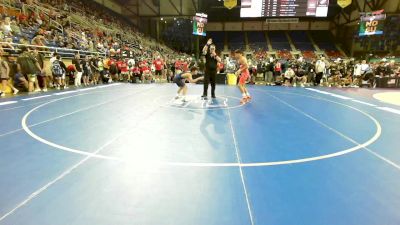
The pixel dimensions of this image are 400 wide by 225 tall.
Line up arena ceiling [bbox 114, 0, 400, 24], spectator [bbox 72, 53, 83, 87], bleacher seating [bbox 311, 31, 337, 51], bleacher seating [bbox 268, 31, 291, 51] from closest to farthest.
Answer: spectator [bbox 72, 53, 83, 87] → arena ceiling [bbox 114, 0, 400, 24] → bleacher seating [bbox 311, 31, 337, 51] → bleacher seating [bbox 268, 31, 291, 51]

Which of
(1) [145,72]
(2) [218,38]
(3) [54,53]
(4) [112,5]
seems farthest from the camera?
(2) [218,38]

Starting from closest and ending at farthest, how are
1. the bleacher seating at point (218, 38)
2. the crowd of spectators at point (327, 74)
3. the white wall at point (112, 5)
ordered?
the crowd of spectators at point (327, 74) → the white wall at point (112, 5) → the bleacher seating at point (218, 38)

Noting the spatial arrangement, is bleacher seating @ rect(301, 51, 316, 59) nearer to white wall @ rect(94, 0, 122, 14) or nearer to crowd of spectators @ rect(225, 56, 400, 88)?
crowd of spectators @ rect(225, 56, 400, 88)

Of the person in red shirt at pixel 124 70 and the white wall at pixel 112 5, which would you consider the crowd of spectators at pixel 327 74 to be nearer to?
the person in red shirt at pixel 124 70

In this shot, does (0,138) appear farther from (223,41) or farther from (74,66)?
(223,41)

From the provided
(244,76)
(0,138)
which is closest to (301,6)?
(244,76)

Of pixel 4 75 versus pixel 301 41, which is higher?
pixel 301 41

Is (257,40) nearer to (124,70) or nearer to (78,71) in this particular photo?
(124,70)

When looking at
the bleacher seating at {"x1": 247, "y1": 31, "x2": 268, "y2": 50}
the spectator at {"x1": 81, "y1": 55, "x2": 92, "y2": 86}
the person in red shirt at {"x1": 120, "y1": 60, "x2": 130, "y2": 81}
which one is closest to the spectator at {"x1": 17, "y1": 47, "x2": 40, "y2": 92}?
the spectator at {"x1": 81, "y1": 55, "x2": 92, "y2": 86}

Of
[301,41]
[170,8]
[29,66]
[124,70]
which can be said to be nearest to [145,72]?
[124,70]

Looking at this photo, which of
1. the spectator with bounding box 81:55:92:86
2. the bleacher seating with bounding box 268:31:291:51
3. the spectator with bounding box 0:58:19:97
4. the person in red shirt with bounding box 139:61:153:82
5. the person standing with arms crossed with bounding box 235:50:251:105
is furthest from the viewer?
the bleacher seating with bounding box 268:31:291:51

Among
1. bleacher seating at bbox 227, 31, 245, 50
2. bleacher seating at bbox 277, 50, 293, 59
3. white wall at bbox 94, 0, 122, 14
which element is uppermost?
white wall at bbox 94, 0, 122, 14

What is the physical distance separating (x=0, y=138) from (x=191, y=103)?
505 cm

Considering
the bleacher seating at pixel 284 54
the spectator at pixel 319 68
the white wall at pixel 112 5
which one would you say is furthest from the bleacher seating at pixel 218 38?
the spectator at pixel 319 68
